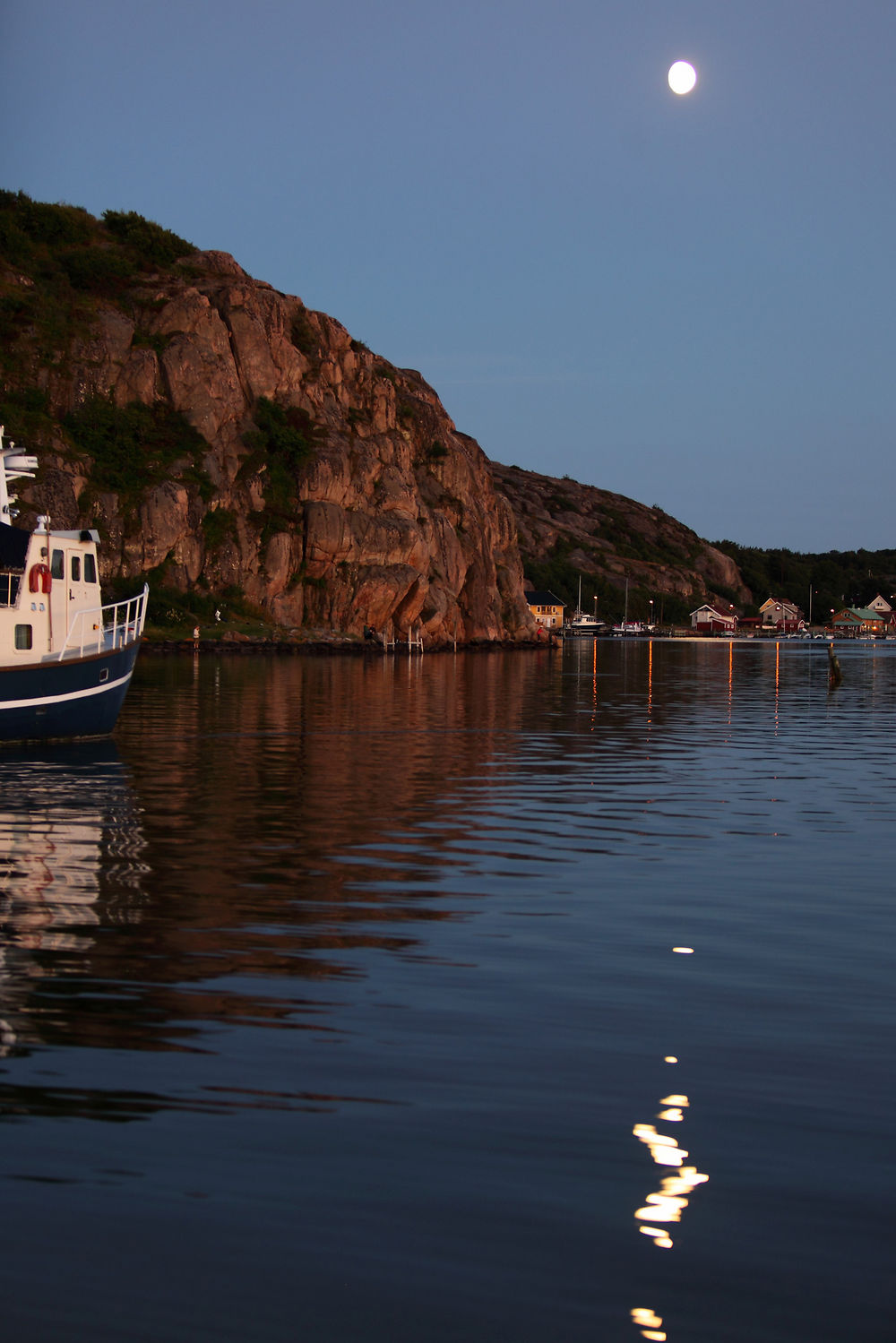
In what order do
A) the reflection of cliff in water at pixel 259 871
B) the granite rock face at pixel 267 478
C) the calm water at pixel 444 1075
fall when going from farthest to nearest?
1. the granite rock face at pixel 267 478
2. the reflection of cliff in water at pixel 259 871
3. the calm water at pixel 444 1075

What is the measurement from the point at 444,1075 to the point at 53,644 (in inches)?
1162

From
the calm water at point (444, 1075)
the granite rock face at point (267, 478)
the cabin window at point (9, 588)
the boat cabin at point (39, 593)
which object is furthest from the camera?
the granite rock face at point (267, 478)

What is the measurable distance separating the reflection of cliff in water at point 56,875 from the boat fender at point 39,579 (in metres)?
7.03

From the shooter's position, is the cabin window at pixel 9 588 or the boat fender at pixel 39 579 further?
the boat fender at pixel 39 579

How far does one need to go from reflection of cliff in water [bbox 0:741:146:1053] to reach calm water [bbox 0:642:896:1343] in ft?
0.28

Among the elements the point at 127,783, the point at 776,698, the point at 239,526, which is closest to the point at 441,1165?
the point at 127,783

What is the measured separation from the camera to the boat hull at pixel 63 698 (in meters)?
34.3

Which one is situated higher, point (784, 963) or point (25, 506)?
point (25, 506)

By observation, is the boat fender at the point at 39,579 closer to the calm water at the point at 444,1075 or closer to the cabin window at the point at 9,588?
the cabin window at the point at 9,588

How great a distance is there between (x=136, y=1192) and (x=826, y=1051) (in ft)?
18.5

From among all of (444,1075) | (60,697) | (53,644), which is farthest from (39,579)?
(444,1075)

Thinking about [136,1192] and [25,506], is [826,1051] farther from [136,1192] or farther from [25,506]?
[25,506]

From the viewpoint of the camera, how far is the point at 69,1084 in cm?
920

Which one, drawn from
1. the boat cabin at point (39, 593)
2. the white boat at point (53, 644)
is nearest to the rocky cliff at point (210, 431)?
the white boat at point (53, 644)
